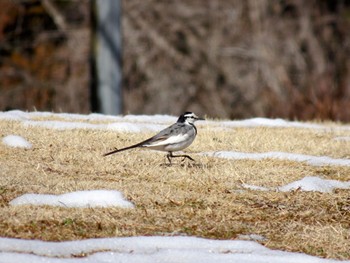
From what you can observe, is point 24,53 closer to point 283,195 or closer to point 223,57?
point 223,57

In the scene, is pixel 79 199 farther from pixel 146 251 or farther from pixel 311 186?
pixel 311 186

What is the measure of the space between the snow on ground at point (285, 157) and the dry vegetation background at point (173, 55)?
13009 millimetres

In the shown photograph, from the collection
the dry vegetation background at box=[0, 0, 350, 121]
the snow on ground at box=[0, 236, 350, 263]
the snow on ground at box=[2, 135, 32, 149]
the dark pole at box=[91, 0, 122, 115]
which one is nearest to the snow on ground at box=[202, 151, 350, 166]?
the snow on ground at box=[2, 135, 32, 149]

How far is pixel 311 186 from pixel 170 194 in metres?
1.53

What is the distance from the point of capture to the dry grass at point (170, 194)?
7.09m

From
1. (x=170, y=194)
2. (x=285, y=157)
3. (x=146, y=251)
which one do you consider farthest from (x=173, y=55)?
(x=146, y=251)

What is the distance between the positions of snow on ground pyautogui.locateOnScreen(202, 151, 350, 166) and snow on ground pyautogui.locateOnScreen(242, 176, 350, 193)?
113 centimetres

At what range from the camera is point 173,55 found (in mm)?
24953

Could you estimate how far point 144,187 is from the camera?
323 inches

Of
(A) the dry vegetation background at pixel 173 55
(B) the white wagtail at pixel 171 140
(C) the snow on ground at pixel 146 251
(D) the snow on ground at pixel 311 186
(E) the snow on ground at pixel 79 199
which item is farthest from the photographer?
(A) the dry vegetation background at pixel 173 55

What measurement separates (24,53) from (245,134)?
13.8 meters

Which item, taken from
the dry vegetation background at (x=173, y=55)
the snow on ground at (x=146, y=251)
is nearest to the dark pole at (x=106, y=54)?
the dry vegetation background at (x=173, y=55)

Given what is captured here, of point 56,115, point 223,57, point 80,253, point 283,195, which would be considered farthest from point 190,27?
point 80,253

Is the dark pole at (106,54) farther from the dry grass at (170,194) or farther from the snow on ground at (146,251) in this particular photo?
the snow on ground at (146,251)
